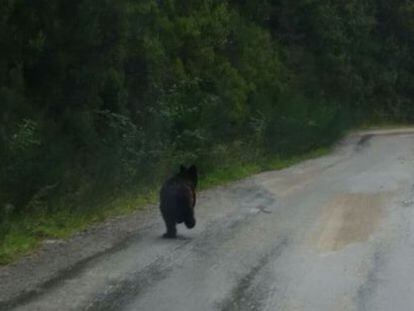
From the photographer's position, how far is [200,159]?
19.4 meters

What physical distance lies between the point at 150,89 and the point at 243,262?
997cm

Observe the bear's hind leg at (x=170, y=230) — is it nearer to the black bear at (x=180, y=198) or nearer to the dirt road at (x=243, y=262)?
the black bear at (x=180, y=198)

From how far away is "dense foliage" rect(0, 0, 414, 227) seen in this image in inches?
513

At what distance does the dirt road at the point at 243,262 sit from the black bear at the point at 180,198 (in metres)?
0.35

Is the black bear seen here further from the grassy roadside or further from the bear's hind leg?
the grassy roadside

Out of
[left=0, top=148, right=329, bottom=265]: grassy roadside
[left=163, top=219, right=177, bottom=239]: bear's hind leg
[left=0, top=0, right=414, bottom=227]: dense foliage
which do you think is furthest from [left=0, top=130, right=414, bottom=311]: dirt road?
[left=0, top=0, right=414, bottom=227]: dense foliage

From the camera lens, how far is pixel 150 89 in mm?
19047

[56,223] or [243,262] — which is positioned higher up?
[56,223]

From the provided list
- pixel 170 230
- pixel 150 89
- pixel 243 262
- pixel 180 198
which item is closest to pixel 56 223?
pixel 170 230

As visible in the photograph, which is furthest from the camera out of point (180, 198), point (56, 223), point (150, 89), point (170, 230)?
point (150, 89)

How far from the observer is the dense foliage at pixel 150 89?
42.7ft

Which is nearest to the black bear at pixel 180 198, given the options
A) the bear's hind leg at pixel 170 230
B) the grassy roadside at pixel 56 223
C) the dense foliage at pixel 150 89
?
the bear's hind leg at pixel 170 230

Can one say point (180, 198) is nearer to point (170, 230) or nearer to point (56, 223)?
point (170, 230)

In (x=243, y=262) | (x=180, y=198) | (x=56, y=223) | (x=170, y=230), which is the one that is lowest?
(x=243, y=262)
